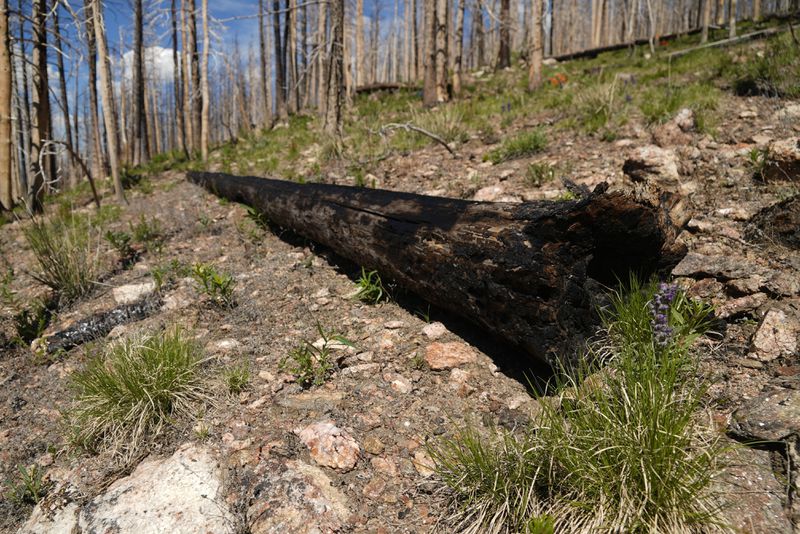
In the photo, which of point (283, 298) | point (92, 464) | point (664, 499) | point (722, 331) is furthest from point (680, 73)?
point (92, 464)

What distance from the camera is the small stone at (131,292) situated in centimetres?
399

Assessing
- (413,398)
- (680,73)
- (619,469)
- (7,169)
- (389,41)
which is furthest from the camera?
(389,41)

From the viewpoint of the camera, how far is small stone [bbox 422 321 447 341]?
113 inches

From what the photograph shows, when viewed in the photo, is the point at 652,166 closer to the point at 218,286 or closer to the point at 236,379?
the point at 236,379

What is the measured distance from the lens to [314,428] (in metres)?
2.22

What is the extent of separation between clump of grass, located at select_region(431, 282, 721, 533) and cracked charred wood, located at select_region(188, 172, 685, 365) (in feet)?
1.22

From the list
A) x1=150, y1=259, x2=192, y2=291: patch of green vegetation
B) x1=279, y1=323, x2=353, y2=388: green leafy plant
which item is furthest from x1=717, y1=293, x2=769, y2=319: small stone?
x1=150, y1=259, x2=192, y2=291: patch of green vegetation

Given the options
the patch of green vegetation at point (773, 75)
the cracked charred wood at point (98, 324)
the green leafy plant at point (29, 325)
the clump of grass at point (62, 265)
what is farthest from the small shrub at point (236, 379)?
the patch of green vegetation at point (773, 75)

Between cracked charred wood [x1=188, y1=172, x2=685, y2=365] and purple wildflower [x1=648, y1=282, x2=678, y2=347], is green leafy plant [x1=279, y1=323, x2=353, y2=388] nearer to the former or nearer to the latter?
cracked charred wood [x1=188, y1=172, x2=685, y2=365]

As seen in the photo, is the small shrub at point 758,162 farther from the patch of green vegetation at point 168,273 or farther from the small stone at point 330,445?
the patch of green vegetation at point 168,273

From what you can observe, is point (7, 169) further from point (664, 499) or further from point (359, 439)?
point (664, 499)

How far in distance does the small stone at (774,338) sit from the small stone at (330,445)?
1.98 m

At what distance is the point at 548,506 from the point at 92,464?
2201 millimetres

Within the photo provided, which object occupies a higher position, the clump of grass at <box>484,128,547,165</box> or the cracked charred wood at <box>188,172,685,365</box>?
the clump of grass at <box>484,128,547,165</box>
